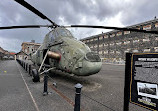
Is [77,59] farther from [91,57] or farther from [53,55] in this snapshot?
[53,55]

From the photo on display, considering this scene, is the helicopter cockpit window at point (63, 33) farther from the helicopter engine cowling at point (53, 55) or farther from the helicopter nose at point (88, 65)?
the helicopter nose at point (88, 65)

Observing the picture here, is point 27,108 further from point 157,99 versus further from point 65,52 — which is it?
point 157,99

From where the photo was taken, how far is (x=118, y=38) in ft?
111

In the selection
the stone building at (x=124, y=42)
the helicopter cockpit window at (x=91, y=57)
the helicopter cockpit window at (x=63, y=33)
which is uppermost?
the stone building at (x=124, y=42)

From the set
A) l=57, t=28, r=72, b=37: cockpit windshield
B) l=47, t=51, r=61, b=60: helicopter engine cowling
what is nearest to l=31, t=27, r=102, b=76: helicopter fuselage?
l=47, t=51, r=61, b=60: helicopter engine cowling

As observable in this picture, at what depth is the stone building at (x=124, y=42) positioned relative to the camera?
86.0 ft

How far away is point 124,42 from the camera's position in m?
31.9

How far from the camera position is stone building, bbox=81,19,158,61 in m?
26.2

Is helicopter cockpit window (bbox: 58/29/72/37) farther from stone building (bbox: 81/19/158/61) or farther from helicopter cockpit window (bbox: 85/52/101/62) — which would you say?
stone building (bbox: 81/19/158/61)

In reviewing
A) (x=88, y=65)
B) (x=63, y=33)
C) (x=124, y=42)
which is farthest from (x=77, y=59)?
(x=124, y=42)

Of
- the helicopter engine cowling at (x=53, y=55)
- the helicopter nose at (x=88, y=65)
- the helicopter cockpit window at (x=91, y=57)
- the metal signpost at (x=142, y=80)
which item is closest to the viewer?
the metal signpost at (x=142, y=80)

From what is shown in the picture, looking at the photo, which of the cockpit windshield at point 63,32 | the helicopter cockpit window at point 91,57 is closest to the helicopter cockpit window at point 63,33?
the cockpit windshield at point 63,32

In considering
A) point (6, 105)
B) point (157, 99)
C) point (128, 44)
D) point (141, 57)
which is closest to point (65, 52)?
point (6, 105)

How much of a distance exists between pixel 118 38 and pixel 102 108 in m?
35.4
